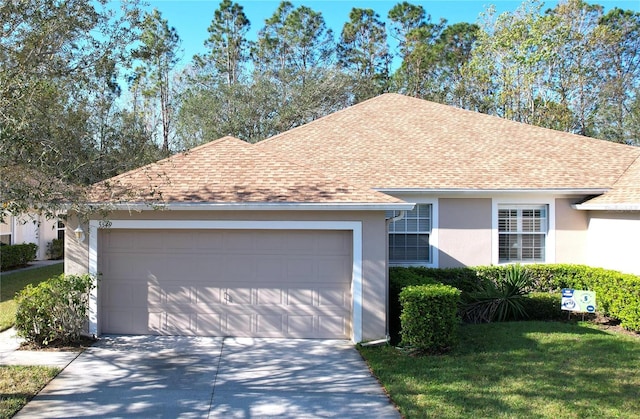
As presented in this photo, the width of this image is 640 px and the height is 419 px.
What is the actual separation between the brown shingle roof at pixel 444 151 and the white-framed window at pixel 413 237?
82cm

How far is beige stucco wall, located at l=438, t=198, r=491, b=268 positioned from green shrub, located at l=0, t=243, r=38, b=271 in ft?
52.5

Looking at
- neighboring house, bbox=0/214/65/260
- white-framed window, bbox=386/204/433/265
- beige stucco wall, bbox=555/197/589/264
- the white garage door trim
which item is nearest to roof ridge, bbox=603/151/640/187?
beige stucco wall, bbox=555/197/589/264

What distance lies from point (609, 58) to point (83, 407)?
32933 mm

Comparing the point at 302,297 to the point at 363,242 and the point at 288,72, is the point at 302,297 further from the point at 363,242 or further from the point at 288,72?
the point at 288,72

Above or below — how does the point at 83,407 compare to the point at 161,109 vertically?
below

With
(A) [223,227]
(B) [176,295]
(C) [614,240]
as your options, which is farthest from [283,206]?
(C) [614,240]

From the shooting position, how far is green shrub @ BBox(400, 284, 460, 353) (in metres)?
8.26

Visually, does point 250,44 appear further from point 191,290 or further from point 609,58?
point 191,290

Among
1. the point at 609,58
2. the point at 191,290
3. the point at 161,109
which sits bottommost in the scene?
the point at 191,290

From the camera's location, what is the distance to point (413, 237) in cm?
1226

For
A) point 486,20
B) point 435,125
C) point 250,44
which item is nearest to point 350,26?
point 250,44

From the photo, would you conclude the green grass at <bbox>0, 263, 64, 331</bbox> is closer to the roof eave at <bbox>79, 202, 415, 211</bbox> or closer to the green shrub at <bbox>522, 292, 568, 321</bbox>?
the roof eave at <bbox>79, 202, 415, 211</bbox>

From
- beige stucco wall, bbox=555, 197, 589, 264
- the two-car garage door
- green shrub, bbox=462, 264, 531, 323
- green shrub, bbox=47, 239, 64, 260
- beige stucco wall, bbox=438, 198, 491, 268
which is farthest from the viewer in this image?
green shrub, bbox=47, 239, 64, 260

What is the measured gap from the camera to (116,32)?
299 inches
